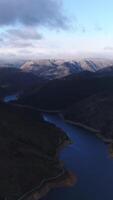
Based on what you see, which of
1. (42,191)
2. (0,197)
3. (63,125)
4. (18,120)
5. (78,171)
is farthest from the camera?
(63,125)

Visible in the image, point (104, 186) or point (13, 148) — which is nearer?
point (104, 186)

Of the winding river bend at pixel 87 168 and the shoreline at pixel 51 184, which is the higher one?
the shoreline at pixel 51 184

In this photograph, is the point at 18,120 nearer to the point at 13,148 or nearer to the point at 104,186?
the point at 13,148

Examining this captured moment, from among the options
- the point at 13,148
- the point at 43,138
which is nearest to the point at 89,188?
the point at 13,148

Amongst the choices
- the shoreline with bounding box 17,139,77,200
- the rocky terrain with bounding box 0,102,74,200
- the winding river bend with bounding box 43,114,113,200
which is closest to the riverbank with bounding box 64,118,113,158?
the winding river bend with bounding box 43,114,113,200

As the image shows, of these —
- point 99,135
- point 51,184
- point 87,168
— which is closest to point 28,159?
point 51,184

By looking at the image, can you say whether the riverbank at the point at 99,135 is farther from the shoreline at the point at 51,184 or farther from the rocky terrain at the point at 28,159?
the shoreline at the point at 51,184

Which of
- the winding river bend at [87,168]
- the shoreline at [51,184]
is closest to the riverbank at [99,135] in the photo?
the winding river bend at [87,168]
